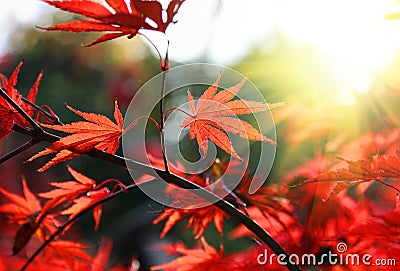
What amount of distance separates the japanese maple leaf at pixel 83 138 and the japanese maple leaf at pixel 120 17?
0.08m

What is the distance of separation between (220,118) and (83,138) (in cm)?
14

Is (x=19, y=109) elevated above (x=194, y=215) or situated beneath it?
elevated above

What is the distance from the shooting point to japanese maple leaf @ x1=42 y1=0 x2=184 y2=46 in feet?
1.36

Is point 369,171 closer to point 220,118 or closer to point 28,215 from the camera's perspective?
point 220,118

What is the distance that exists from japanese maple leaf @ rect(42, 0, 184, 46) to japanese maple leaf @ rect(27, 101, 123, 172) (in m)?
0.08

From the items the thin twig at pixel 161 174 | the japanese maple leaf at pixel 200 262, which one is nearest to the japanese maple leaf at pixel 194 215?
the japanese maple leaf at pixel 200 262

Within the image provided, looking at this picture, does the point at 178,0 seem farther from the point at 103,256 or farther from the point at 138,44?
the point at 138,44

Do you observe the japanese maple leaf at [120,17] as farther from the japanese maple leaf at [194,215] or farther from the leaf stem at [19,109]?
the japanese maple leaf at [194,215]

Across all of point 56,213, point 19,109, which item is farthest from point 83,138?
point 56,213

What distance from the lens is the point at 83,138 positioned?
47 centimetres

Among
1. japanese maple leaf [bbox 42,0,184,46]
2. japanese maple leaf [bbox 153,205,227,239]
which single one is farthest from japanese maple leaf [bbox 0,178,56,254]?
japanese maple leaf [bbox 42,0,184,46]

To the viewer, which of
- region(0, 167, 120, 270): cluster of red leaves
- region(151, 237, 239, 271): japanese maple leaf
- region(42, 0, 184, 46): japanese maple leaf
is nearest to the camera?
region(42, 0, 184, 46): japanese maple leaf

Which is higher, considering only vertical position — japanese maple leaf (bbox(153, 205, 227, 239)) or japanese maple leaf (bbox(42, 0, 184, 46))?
japanese maple leaf (bbox(42, 0, 184, 46))

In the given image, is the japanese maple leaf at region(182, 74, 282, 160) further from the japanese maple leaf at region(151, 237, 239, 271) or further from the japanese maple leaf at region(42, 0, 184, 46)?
the japanese maple leaf at region(151, 237, 239, 271)
